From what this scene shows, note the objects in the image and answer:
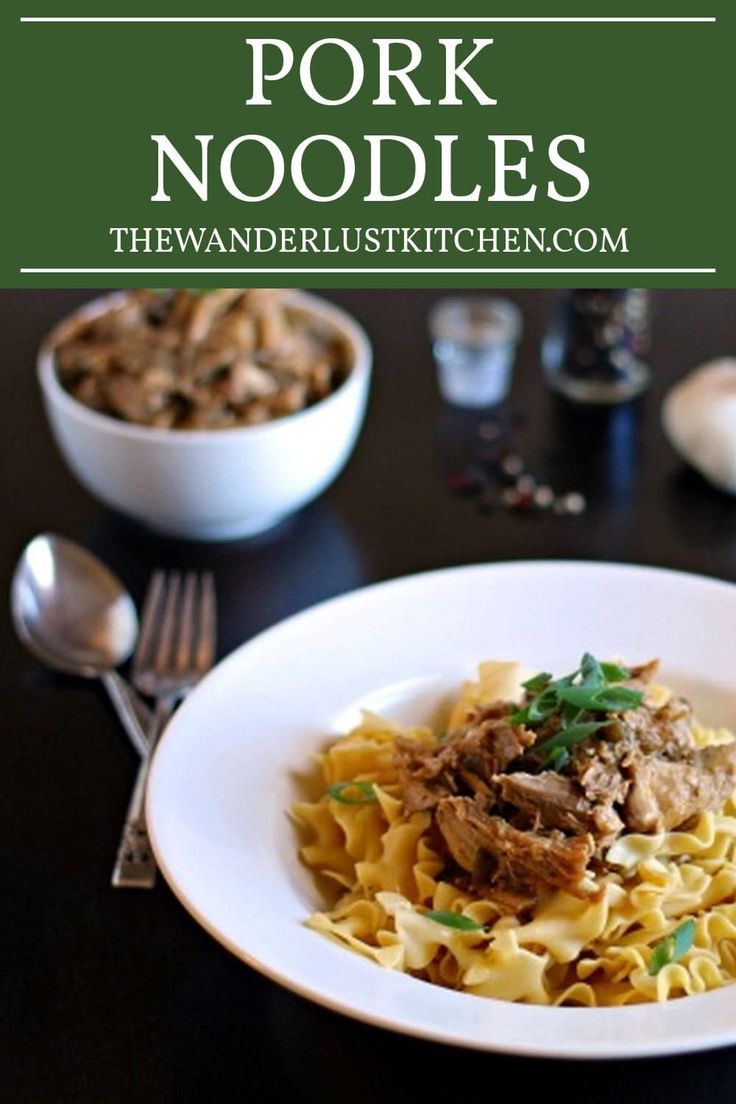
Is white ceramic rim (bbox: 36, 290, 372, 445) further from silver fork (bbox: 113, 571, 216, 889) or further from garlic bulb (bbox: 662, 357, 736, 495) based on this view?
garlic bulb (bbox: 662, 357, 736, 495)

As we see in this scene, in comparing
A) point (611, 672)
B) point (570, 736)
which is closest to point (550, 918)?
point (570, 736)

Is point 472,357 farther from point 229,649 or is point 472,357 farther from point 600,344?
point 229,649

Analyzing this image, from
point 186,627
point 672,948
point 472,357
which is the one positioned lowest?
point 672,948

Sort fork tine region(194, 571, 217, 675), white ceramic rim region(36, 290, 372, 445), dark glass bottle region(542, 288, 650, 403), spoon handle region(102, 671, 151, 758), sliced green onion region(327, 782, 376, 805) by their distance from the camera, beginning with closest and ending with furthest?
sliced green onion region(327, 782, 376, 805)
spoon handle region(102, 671, 151, 758)
fork tine region(194, 571, 217, 675)
white ceramic rim region(36, 290, 372, 445)
dark glass bottle region(542, 288, 650, 403)

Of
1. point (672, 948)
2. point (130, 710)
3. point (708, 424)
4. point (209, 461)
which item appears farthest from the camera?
point (708, 424)

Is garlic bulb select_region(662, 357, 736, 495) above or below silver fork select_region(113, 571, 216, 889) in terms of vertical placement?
above

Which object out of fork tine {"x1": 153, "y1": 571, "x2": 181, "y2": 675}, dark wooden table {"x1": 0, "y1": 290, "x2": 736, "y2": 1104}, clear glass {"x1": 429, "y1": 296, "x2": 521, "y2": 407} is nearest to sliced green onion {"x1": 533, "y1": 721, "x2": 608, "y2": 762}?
dark wooden table {"x1": 0, "y1": 290, "x2": 736, "y2": 1104}

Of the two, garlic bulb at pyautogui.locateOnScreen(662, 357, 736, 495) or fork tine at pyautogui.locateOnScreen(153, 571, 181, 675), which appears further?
garlic bulb at pyautogui.locateOnScreen(662, 357, 736, 495)
